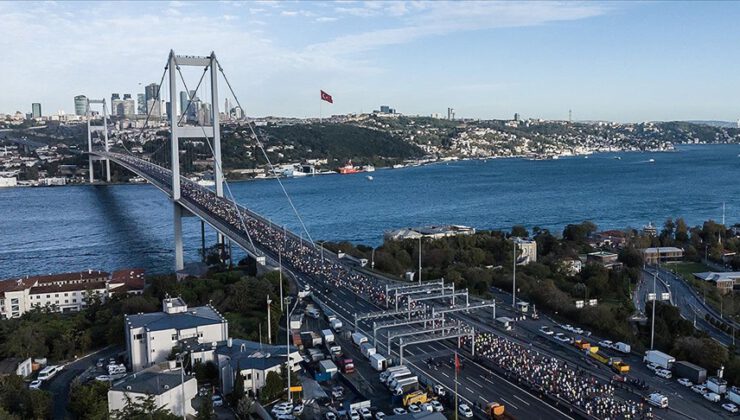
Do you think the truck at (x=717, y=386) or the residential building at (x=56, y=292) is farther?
the residential building at (x=56, y=292)

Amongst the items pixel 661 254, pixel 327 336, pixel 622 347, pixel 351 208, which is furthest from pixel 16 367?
pixel 351 208

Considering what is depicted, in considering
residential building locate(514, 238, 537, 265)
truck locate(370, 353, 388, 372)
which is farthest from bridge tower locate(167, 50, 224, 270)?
truck locate(370, 353, 388, 372)

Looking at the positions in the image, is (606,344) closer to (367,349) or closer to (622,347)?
(622,347)

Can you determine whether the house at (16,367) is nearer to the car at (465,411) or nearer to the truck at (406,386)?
the truck at (406,386)

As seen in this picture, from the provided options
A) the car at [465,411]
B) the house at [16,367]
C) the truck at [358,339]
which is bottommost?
the house at [16,367]

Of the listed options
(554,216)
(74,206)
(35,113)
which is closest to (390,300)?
(554,216)

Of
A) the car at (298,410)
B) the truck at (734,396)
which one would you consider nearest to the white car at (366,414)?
the car at (298,410)
